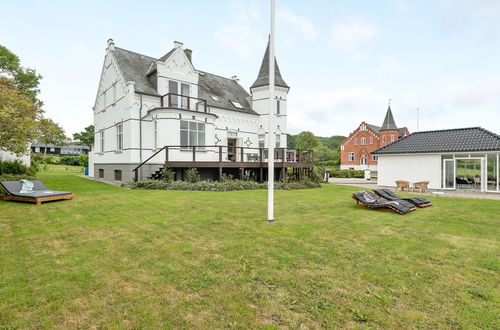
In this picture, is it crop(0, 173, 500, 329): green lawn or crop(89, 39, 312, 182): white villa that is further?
crop(89, 39, 312, 182): white villa

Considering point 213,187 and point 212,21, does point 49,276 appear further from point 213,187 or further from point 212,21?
point 212,21

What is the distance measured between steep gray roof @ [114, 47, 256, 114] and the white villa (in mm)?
86

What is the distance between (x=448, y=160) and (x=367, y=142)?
3428cm

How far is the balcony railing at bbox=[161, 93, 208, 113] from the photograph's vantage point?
17.9m

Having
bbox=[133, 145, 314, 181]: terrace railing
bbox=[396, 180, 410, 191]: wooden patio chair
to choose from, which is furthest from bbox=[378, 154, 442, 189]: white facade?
bbox=[133, 145, 314, 181]: terrace railing

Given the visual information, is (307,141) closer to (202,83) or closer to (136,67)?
(202,83)

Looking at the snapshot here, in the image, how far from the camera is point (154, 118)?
680 inches

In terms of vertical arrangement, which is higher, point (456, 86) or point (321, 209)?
point (456, 86)

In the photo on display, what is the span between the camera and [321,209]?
8.62 metres

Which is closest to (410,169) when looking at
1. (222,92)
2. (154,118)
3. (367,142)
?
(222,92)

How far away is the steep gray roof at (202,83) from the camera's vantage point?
18.5 meters

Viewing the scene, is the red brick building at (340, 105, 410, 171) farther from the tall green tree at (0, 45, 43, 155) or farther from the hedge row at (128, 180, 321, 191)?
the tall green tree at (0, 45, 43, 155)

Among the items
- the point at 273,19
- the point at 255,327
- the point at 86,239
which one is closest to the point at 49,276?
the point at 86,239

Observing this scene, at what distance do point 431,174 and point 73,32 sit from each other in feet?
79.5
